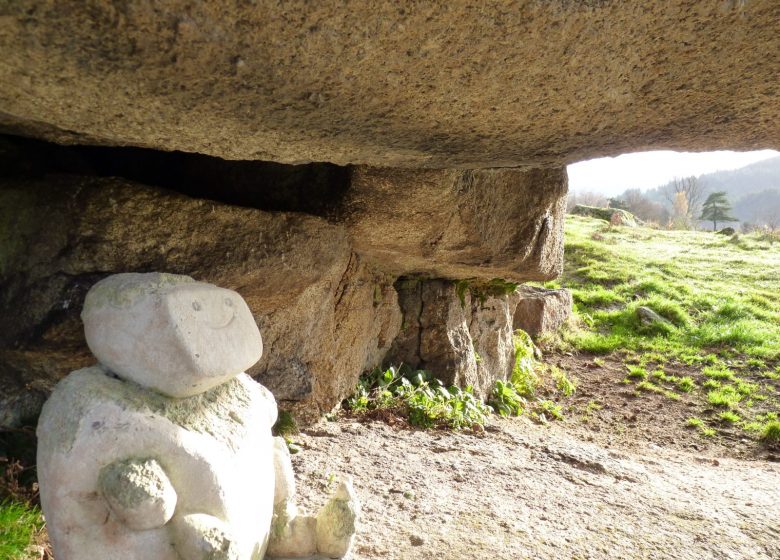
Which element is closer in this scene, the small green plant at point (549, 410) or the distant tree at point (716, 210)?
the small green plant at point (549, 410)

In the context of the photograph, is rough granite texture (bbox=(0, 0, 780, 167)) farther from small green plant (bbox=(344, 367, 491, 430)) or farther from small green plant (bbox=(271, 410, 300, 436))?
small green plant (bbox=(344, 367, 491, 430))

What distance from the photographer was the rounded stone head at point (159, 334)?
1.64 meters

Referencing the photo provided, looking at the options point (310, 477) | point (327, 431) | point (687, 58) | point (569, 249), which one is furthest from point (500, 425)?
point (569, 249)

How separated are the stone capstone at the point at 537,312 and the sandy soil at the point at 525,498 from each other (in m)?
3.38

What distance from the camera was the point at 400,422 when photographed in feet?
13.4

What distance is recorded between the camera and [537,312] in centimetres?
766

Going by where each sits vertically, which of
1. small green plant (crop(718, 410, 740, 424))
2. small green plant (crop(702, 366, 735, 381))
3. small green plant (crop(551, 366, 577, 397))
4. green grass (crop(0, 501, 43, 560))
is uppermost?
green grass (crop(0, 501, 43, 560))

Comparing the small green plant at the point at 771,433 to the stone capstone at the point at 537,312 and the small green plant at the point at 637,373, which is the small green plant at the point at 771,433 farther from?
the stone capstone at the point at 537,312

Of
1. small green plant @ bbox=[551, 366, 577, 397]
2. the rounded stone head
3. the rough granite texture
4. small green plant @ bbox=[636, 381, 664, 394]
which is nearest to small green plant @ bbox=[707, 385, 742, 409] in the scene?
small green plant @ bbox=[636, 381, 664, 394]

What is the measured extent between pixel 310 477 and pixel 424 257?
152 centimetres

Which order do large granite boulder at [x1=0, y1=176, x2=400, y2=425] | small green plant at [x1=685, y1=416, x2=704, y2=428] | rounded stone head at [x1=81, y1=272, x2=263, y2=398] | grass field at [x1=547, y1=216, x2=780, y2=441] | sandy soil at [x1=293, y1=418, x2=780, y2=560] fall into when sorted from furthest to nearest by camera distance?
grass field at [x1=547, y1=216, x2=780, y2=441] → small green plant at [x1=685, y1=416, x2=704, y2=428] → sandy soil at [x1=293, y1=418, x2=780, y2=560] → large granite boulder at [x1=0, y1=176, x2=400, y2=425] → rounded stone head at [x1=81, y1=272, x2=263, y2=398]

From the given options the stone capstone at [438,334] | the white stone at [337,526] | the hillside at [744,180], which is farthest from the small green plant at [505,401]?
the hillside at [744,180]

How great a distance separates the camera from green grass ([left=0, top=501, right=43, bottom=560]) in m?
2.09

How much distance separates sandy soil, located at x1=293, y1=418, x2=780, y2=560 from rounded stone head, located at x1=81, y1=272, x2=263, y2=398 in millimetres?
1148
